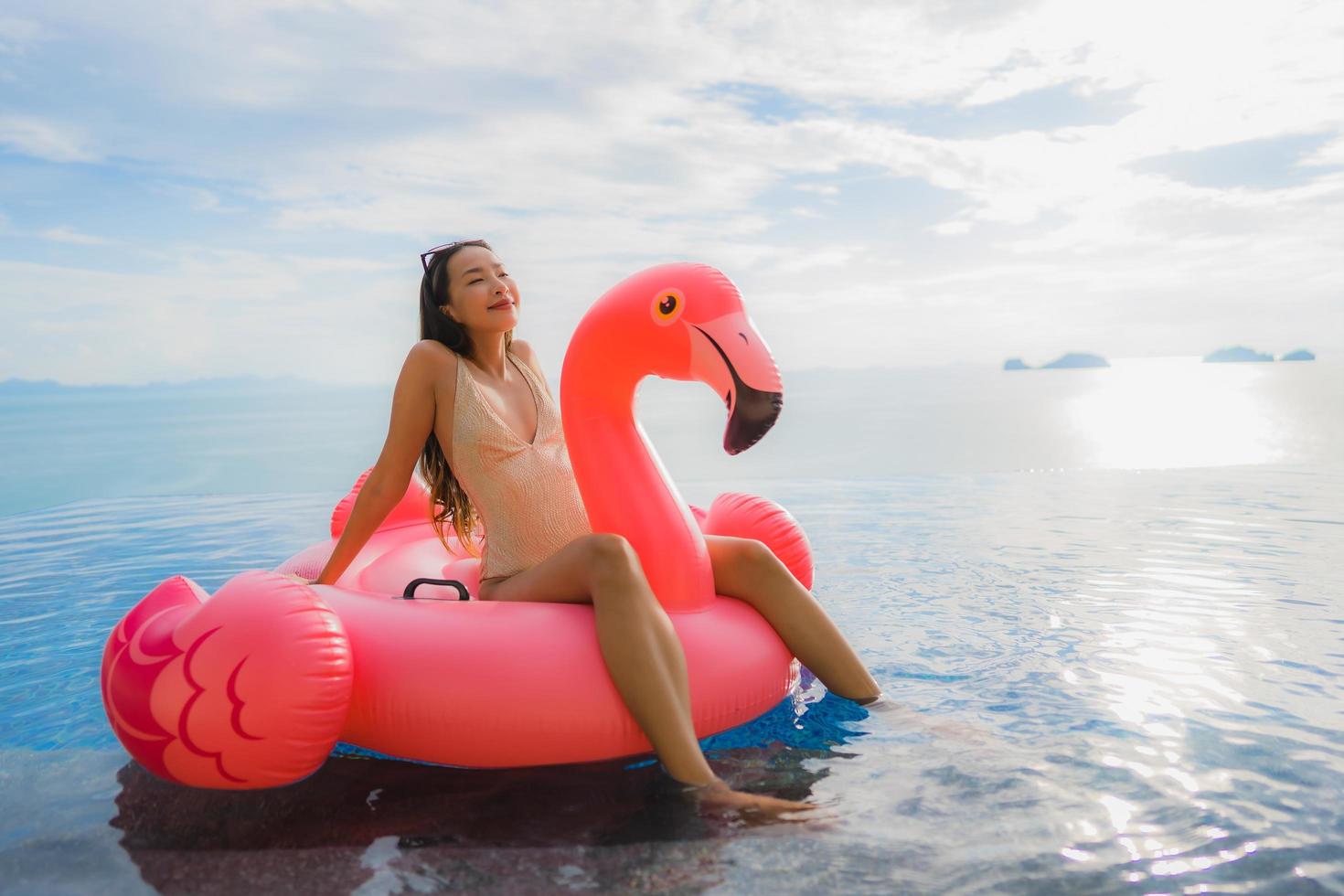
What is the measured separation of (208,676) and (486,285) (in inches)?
39.4

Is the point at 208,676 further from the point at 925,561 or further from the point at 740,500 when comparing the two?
the point at 925,561

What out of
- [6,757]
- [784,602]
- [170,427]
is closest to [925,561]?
[784,602]

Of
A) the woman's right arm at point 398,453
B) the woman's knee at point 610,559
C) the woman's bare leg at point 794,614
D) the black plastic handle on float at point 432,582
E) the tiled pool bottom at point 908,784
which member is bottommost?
the tiled pool bottom at point 908,784

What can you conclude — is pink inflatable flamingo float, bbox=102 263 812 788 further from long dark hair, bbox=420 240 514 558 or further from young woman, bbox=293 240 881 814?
long dark hair, bbox=420 240 514 558

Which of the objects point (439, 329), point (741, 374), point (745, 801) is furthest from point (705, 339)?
point (745, 801)

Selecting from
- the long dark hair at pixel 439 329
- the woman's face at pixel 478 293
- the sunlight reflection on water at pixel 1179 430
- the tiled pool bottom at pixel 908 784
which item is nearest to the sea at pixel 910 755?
the tiled pool bottom at pixel 908 784

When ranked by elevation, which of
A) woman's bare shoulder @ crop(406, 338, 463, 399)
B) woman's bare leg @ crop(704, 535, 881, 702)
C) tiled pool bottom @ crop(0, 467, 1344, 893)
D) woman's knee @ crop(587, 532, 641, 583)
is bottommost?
tiled pool bottom @ crop(0, 467, 1344, 893)

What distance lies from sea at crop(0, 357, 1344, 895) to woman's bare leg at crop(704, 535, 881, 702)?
84 millimetres

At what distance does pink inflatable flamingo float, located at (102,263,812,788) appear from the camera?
1882 millimetres

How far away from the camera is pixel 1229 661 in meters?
2.57

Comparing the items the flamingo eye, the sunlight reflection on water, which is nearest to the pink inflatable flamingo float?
the flamingo eye

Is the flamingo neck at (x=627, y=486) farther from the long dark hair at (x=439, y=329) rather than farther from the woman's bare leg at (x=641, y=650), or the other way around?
the long dark hair at (x=439, y=329)

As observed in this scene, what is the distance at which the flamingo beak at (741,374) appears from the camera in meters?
2.14

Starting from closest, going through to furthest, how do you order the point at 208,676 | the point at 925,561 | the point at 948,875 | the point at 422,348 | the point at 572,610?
the point at 948,875 → the point at 208,676 → the point at 572,610 → the point at 422,348 → the point at 925,561
